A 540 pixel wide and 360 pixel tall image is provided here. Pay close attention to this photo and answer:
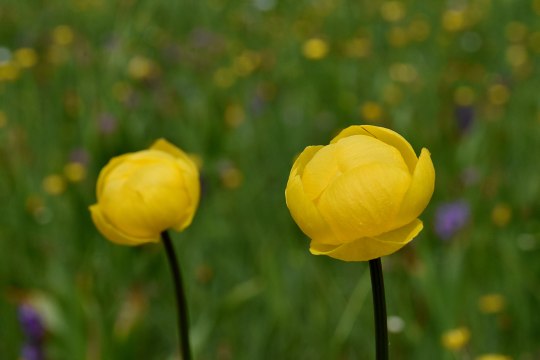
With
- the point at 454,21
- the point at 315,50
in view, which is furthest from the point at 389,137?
the point at 454,21

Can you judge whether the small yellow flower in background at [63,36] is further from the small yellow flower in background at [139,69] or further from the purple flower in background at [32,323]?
the purple flower in background at [32,323]

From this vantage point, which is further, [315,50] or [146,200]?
[315,50]

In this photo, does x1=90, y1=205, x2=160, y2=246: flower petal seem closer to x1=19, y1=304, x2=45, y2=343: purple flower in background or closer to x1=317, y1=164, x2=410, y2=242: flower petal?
x1=317, y1=164, x2=410, y2=242: flower petal

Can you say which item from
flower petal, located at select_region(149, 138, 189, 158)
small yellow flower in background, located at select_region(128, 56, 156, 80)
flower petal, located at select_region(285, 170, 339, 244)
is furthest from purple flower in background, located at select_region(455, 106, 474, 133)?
flower petal, located at select_region(285, 170, 339, 244)

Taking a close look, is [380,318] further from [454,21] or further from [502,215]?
[454,21]

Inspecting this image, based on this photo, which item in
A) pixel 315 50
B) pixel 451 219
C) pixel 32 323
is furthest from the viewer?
pixel 315 50

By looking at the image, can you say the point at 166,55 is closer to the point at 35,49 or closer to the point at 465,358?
the point at 35,49

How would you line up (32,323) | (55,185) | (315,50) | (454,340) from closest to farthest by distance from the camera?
(454,340), (32,323), (55,185), (315,50)
